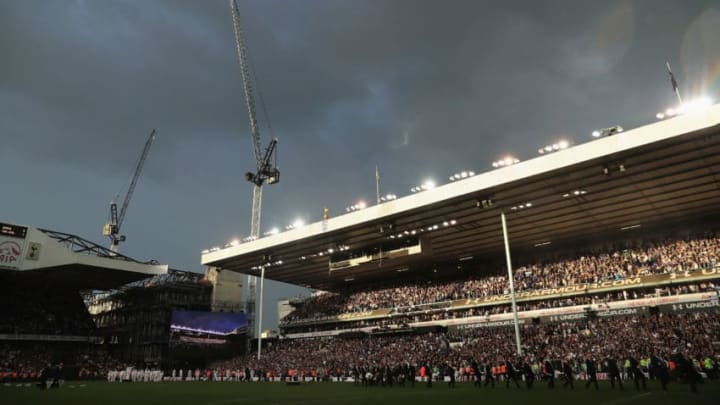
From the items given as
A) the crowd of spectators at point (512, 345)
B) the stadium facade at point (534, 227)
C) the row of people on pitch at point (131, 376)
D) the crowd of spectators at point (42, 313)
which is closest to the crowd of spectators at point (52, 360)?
the crowd of spectators at point (42, 313)

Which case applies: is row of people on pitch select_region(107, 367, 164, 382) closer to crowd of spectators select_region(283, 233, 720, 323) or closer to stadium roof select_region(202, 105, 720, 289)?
stadium roof select_region(202, 105, 720, 289)

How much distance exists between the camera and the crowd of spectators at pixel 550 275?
36906mm

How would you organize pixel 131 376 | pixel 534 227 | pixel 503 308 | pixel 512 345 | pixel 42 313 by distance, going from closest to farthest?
pixel 512 345
pixel 534 227
pixel 131 376
pixel 503 308
pixel 42 313

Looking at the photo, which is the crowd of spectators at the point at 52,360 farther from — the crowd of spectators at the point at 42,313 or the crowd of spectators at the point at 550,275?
the crowd of spectators at the point at 550,275

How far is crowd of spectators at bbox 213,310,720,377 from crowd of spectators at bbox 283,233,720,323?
4362 mm

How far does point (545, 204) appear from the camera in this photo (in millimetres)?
36062

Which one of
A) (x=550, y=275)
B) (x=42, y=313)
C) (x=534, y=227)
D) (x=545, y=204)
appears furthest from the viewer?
(x=42, y=313)

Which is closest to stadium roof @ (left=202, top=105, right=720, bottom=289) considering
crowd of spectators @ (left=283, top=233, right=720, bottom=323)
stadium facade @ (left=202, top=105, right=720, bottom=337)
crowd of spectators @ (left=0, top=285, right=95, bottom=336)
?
stadium facade @ (left=202, top=105, right=720, bottom=337)

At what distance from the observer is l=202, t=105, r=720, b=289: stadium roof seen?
27.8 m

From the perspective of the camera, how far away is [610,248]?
43.1m

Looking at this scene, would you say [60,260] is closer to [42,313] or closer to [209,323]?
[42,313]

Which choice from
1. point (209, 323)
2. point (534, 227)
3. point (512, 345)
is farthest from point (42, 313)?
point (534, 227)

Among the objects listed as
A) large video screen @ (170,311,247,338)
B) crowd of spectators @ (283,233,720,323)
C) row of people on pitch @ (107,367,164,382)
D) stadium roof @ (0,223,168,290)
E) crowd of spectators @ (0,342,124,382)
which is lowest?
row of people on pitch @ (107,367,164,382)

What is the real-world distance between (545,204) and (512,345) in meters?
11.2
